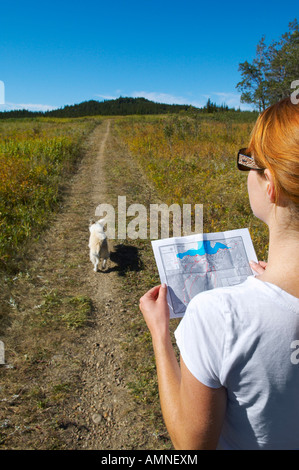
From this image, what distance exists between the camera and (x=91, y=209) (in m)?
7.14

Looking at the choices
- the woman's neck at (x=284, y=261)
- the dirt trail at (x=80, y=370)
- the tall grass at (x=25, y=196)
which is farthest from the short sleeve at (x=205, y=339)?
the tall grass at (x=25, y=196)

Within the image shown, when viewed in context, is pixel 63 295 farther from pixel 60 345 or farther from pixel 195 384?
pixel 195 384

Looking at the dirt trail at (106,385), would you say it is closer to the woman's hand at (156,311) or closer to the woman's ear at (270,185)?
the woman's hand at (156,311)

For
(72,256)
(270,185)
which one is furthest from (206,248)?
(72,256)

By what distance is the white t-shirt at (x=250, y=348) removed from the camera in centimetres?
72

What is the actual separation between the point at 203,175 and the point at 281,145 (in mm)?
7543

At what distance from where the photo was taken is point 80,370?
115 inches

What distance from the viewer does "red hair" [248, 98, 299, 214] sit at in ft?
2.43

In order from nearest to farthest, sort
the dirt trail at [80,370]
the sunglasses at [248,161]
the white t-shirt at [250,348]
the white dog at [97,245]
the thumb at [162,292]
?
the white t-shirt at [250,348] < the sunglasses at [248,161] < the thumb at [162,292] < the dirt trail at [80,370] < the white dog at [97,245]

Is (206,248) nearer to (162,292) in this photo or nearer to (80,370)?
(162,292)

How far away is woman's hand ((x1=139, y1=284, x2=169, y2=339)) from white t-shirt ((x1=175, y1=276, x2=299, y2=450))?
1.17 ft
